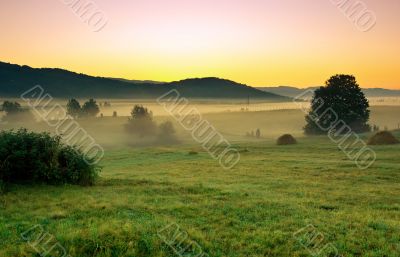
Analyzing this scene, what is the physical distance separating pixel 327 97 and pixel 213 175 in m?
69.5

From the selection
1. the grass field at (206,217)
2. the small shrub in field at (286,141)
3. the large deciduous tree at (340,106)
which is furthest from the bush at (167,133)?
the grass field at (206,217)

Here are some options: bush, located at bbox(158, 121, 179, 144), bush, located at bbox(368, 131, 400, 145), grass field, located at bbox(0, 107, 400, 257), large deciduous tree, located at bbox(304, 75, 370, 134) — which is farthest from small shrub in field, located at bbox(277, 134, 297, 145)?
bush, located at bbox(158, 121, 179, 144)

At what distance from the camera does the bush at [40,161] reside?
19.5 m

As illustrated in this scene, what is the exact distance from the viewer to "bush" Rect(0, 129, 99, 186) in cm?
1952

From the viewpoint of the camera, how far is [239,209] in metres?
16.2

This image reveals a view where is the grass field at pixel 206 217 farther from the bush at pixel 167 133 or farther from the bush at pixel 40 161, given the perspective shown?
the bush at pixel 167 133

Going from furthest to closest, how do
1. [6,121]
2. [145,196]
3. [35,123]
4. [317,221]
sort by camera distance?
[35,123], [6,121], [145,196], [317,221]

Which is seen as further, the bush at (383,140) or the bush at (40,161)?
the bush at (383,140)

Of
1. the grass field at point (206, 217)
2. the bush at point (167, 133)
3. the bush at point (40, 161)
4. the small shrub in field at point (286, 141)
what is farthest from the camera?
the bush at point (167, 133)

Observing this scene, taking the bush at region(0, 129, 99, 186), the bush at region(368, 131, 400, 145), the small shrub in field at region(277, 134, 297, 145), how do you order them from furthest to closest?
1. the small shrub in field at region(277, 134, 297, 145)
2. the bush at region(368, 131, 400, 145)
3. the bush at region(0, 129, 99, 186)

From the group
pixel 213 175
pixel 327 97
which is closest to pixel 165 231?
pixel 213 175

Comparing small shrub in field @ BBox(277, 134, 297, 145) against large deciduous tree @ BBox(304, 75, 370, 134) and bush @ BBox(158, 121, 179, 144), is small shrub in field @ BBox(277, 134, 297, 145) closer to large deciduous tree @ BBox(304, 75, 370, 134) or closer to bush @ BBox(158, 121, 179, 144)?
large deciduous tree @ BBox(304, 75, 370, 134)

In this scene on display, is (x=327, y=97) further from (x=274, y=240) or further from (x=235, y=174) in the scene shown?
(x=274, y=240)

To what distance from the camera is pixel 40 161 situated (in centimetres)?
2014
